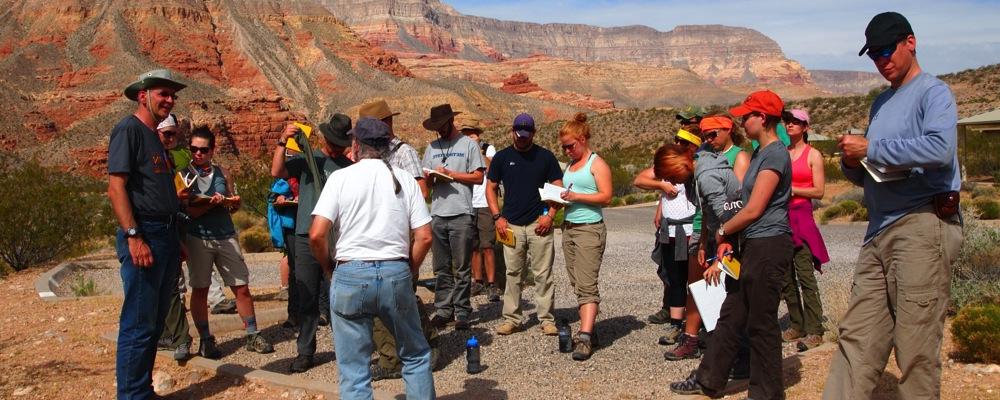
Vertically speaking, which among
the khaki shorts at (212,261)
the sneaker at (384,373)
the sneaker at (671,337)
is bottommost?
the sneaker at (671,337)

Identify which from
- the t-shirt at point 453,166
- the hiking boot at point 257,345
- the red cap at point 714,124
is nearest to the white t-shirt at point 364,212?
the red cap at point 714,124

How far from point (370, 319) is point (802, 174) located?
372cm

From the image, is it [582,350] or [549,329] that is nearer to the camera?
[582,350]

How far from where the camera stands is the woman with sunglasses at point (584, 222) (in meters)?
6.48

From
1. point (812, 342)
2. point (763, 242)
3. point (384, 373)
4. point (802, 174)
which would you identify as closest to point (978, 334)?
point (812, 342)

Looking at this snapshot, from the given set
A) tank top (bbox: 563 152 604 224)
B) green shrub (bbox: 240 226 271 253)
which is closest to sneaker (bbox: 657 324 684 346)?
tank top (bbox: 563 152 604 224)

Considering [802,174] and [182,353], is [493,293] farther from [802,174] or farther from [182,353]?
[802,174]

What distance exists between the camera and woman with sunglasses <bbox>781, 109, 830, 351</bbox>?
21.0 feet

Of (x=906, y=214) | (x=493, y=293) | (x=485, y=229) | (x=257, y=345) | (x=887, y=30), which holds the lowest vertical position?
(x=493, y=293)

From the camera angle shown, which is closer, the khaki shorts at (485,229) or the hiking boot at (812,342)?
the hiking boot at (812,342)

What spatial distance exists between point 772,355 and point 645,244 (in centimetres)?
1155

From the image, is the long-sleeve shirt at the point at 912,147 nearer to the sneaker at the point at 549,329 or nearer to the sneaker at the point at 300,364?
the sneaker at the point at 549,329

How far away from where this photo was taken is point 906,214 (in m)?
3.97

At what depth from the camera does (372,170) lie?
438 centimetres
